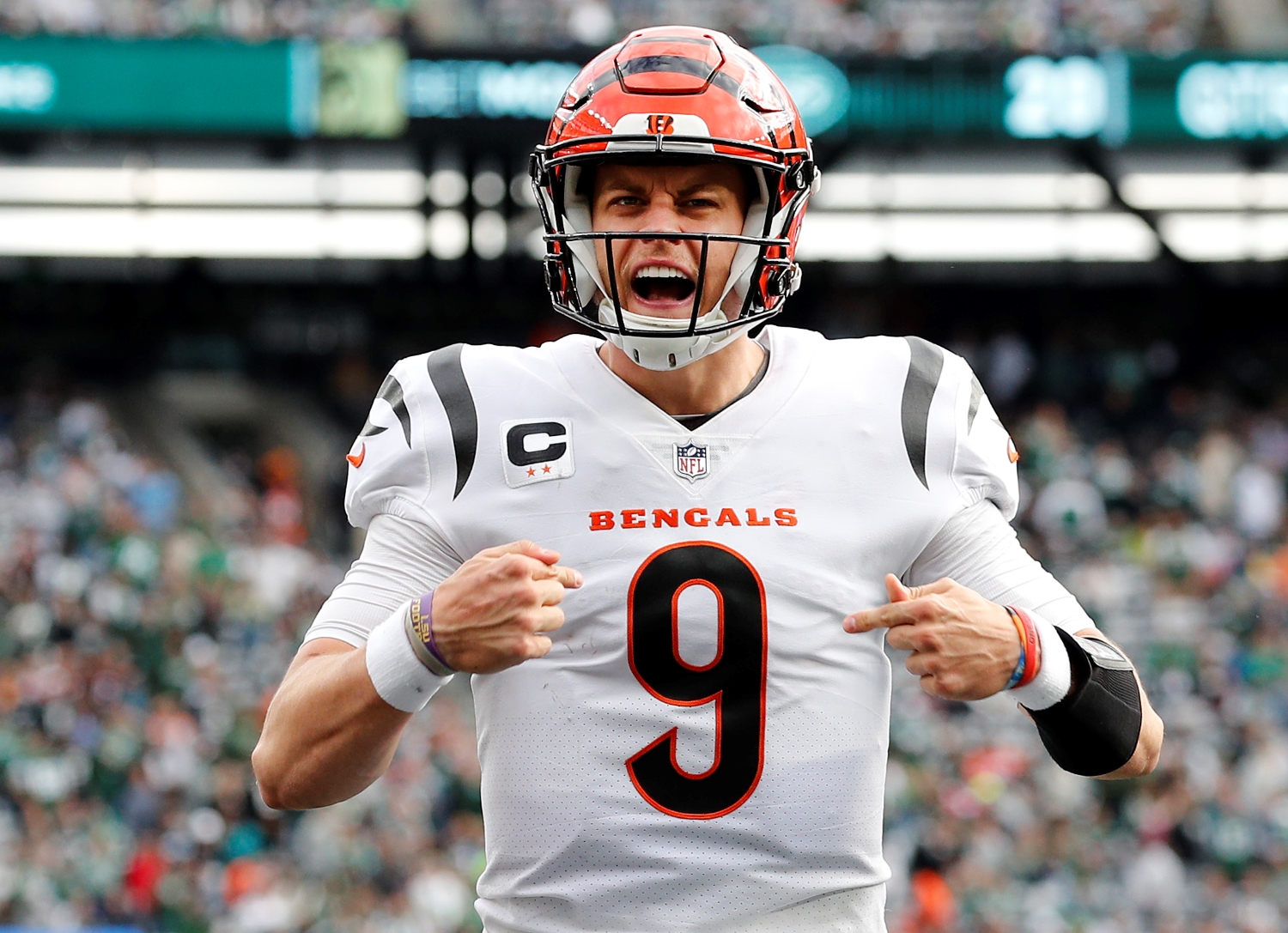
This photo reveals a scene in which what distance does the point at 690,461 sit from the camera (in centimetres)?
200

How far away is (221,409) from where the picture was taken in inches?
582

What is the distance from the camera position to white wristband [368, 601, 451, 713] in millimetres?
1768

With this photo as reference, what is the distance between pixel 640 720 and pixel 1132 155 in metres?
12.5

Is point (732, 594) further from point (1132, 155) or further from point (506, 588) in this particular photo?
point (1132, 155)

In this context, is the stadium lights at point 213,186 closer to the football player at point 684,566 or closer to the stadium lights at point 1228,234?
the stadium lights at point 1228,234

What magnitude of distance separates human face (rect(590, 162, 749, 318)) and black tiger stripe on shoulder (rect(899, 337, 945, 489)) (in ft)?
0.97

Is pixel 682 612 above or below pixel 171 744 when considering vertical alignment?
above

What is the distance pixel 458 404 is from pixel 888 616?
2.14 ft

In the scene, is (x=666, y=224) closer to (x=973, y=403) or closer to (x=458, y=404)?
(x=458, y=404)

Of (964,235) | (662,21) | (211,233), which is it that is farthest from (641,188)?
(211,233)

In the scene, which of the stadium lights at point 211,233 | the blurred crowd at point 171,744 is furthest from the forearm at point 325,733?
the stadium lights at point 211,233

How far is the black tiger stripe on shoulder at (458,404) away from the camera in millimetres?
2010

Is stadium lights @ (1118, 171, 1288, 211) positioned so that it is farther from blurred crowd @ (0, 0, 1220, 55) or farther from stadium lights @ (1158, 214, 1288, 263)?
blurred crowd @ (0, 0, 1220, 55)

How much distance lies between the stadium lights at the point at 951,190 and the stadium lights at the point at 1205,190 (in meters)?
0.30
